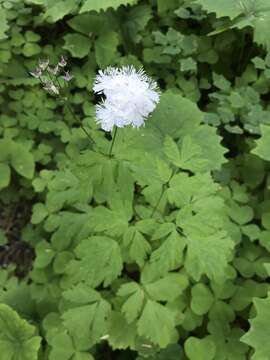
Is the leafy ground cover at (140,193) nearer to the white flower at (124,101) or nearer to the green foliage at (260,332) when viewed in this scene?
the green foliage at (260,332)

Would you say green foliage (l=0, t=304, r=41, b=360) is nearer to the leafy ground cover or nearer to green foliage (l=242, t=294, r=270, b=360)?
the leafy ground cover

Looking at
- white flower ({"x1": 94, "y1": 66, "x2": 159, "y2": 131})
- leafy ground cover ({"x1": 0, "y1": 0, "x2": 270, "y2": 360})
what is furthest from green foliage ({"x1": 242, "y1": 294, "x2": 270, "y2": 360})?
white flower ({"x1": 94, "y1": 66, "x2": 159, "y2": 131})

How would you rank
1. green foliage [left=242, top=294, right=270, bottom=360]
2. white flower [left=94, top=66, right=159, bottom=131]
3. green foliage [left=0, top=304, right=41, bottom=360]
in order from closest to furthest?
white flower [left=94, top=66, right=159, bottom=131] < green foliage [left=242, top=294, right=270, bottom=360] < green foliage [left=0, top=304, right=41, bottom=360]

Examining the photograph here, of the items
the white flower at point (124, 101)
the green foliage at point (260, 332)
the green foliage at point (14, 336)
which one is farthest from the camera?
the green foliage at point (14, 336)

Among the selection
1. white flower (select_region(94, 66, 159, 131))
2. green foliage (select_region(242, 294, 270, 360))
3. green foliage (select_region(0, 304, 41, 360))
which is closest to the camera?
white flower (select_region(94, 66, 159, 131))

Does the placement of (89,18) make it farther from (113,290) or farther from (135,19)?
(113,290)

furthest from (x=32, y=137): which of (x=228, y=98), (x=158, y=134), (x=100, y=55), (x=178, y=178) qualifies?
(x=178, y=178)

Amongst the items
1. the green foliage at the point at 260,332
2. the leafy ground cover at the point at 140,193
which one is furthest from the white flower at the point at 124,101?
the green foliage at the point at 260,332
